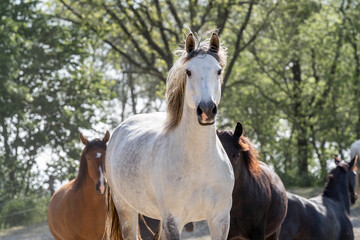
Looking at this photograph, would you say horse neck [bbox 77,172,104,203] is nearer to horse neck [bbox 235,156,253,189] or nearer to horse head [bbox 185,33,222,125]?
horse neck [bbox 235,156,253,189]

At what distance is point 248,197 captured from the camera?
259 inches

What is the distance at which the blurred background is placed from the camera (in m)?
18.2

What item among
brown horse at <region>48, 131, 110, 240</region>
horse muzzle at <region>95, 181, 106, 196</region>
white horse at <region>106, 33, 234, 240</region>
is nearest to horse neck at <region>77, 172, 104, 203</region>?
brown horse at <region>48, 131, 110, 240</region>

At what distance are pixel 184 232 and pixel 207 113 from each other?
34.4 ft

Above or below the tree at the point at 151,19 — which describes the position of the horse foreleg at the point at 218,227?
below

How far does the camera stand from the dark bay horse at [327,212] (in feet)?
26.9

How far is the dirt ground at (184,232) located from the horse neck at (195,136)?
290 inches

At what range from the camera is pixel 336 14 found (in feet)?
77.9

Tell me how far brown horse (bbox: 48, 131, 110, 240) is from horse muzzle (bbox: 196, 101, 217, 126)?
360 cm

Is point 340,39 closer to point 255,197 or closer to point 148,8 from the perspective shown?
point 148,8

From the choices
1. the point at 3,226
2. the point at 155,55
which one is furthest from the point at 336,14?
→ the point at 3,226

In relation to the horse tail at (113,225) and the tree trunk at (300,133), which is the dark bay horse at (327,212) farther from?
the tree trunk at (300,133)

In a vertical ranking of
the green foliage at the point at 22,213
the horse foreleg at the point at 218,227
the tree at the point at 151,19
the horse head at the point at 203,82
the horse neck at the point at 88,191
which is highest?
the tree at the point at 151,19

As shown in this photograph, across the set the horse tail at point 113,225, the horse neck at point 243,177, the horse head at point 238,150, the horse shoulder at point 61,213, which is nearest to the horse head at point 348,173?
the horse head at point 238,150
